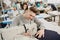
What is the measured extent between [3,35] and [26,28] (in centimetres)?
25

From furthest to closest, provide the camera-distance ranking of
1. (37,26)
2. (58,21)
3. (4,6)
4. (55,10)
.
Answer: (55,10) < (58,21) < (4,6) < (37,26)

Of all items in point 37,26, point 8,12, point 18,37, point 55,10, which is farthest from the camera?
point 55,10

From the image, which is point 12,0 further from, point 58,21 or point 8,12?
point 58,21

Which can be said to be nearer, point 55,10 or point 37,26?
point 37,26

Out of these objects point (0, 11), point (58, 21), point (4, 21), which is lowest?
point (58, 21)

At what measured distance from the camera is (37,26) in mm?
1403

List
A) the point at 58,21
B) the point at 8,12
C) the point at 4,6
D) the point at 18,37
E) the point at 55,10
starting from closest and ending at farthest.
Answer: the point at 18,37, the point at 4,6, the point at 8,12, the point at 58,21, the point at 55,10

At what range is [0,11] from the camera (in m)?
1.97

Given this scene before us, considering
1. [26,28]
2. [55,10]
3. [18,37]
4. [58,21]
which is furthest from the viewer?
[55,10]

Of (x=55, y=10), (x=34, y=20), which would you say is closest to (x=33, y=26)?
(x=34, y=20)

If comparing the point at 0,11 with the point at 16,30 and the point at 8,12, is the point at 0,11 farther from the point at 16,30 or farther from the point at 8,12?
the point at 16,30

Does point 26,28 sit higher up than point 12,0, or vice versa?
point 12,0

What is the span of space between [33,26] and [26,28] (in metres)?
0.08

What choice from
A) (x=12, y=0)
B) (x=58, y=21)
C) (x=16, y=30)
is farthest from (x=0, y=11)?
(x=58, y=21)
